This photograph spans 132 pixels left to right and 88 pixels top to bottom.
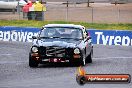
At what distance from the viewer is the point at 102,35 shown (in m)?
31.7

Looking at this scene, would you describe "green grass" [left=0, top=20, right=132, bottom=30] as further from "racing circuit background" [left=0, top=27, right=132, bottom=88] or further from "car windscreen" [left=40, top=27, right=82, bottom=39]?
"car windscreen" [left=40, top=27, right=82, bottom=39]

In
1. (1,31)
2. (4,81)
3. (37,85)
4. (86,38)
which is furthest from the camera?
(1,31)

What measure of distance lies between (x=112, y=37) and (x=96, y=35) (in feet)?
3.27

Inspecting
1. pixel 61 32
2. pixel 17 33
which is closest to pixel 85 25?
pixel 17 33

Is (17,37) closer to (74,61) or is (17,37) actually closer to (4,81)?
(74,61)

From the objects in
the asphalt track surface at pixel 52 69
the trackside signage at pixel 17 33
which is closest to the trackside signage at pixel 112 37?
the asphalt track surface at pixel 52 69

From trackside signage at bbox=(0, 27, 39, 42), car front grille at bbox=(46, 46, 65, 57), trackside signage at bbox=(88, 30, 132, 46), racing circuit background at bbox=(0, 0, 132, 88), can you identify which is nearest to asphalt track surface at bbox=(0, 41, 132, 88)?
racing circuit background at bbox=(0, 0, 132, 88)

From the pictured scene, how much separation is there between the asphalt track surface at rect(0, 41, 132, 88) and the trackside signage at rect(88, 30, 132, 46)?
6.12 feet

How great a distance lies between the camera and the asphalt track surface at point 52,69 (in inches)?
564

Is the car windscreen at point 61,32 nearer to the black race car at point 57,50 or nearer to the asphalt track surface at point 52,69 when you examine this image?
the black race car at point 57,50

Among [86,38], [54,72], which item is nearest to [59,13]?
[86,38]

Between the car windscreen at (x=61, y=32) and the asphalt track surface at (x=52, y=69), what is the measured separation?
100 centimetres

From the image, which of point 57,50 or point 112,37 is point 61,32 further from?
point 112,37

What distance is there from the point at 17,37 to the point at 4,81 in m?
18.6
